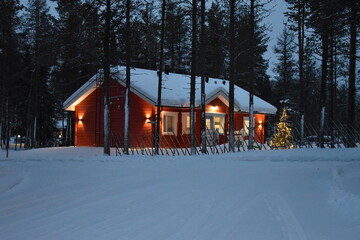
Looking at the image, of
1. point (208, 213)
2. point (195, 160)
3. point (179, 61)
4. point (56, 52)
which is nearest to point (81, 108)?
point (56, 52)

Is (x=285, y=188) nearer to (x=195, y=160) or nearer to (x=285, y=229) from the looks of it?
(x=285, y=229)

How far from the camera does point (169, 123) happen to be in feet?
82.7

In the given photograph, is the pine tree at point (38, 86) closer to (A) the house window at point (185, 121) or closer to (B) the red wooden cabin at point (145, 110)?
(B) the red wooden cabin at point (145, 110)

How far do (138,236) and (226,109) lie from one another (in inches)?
930

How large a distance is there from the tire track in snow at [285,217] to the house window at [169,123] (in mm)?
17257

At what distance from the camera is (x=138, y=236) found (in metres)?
4.84

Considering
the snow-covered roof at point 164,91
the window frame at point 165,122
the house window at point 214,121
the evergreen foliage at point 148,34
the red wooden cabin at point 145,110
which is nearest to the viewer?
the evergreen foliage at point 148,34

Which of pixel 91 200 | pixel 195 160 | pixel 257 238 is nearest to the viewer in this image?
pixel 257 238

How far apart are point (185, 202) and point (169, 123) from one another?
59.8ft

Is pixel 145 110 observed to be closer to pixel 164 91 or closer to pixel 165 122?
pixel 165 122

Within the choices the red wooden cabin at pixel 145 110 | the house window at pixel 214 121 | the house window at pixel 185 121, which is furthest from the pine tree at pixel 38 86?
the house window at pixel 214 121

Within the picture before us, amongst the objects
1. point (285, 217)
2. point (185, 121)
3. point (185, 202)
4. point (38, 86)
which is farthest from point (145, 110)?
point (285, 217)

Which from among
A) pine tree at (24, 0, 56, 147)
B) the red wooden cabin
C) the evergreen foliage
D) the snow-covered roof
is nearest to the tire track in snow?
the evergreen foliage

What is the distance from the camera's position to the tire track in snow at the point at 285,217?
16.0ft
